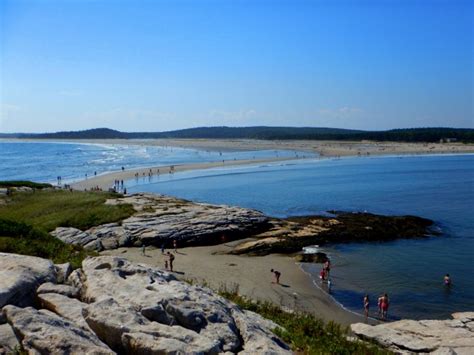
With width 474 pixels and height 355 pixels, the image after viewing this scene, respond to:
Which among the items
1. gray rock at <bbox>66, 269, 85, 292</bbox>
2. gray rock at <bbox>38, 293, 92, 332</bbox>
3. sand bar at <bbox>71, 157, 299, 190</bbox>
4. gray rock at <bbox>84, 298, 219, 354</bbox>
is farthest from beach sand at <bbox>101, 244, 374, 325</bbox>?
sand bar at <bbox>71, 157, 299, 190</bbox>

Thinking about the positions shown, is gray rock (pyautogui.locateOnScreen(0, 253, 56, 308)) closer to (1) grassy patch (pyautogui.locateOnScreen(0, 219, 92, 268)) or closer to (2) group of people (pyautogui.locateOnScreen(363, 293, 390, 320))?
(1) grassy patch (pyautogui.locateOnScreen(0, 219, 92, 268))

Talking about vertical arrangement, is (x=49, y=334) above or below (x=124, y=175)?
above

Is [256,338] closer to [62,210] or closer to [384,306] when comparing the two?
[384,306]

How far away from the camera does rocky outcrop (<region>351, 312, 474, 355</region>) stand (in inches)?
563

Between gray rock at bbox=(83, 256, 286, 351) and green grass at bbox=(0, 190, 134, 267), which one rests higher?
gray rock at bbox=(83, 256, 286, 351)

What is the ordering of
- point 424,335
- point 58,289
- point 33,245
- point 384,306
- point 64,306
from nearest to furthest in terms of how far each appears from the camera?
1. point 64,306
2. point 58,289
3. point 33,245
4. point 424,335
5. point 384,306

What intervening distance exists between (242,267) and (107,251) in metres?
9.79

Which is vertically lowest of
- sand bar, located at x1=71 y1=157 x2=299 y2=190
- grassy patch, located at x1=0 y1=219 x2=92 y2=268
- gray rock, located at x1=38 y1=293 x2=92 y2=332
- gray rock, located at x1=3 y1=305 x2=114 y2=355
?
sand bar, located at x1=71 y1=157 x2=299 y2=190

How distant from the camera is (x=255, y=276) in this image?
82.1 ft

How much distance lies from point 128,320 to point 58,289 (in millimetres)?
2624

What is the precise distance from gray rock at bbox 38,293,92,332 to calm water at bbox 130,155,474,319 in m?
15.2

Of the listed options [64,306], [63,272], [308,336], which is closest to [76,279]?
[63,272]

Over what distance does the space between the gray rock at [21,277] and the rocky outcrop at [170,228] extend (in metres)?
18.5

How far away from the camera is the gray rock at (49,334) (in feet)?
23.6
